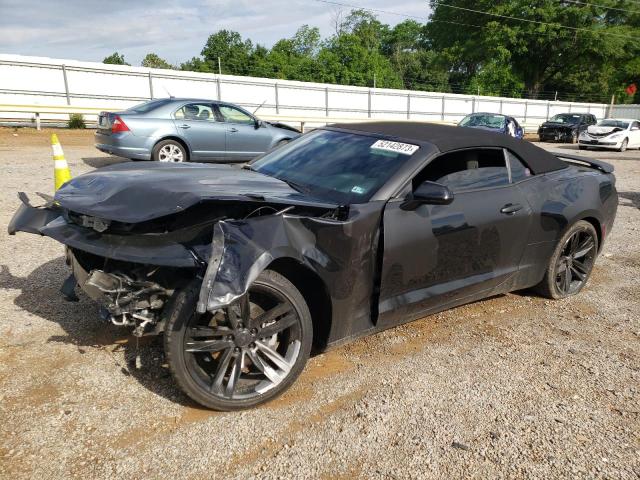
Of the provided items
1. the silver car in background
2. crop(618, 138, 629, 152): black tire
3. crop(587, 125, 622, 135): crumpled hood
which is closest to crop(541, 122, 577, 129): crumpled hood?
crop(587, 125, 622, 135): crumpled hood

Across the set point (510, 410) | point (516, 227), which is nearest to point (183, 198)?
point (510, 410)

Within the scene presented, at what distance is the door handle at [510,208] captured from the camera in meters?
3.71

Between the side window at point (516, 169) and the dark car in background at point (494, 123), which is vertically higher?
the side window at point (516, 169)

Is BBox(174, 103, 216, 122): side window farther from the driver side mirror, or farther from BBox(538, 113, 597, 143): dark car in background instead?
BBox(538, 113, 597, 143): dark car in background

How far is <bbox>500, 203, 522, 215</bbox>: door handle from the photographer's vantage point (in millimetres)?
3709

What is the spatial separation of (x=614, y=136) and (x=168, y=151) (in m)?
19.9

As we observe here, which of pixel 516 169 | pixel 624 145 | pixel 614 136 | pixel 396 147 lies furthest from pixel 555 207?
pixel 624 145

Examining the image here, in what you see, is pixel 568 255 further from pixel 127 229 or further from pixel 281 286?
pixel 127 229

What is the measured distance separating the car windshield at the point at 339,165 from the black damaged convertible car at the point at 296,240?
0.01 meters

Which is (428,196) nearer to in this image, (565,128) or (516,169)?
(516,169)

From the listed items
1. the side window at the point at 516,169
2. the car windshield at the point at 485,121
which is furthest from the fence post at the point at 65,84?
the side window at the point at 516,169

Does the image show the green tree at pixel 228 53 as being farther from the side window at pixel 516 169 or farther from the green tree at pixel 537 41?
the side window at pixel 516 169

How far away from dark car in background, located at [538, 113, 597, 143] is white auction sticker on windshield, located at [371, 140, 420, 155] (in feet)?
87.6

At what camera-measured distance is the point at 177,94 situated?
23.3m
